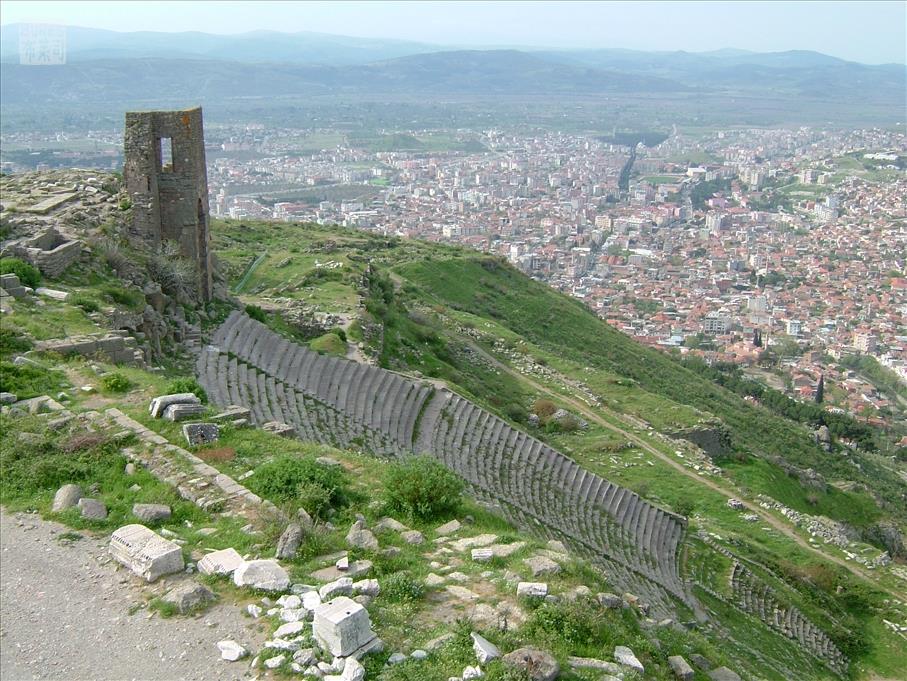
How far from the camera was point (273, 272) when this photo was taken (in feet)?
96.3

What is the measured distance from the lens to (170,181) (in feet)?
62.4

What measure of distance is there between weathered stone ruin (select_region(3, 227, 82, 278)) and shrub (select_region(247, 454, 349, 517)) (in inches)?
355

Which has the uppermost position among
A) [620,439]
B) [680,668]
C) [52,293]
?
[52,293]

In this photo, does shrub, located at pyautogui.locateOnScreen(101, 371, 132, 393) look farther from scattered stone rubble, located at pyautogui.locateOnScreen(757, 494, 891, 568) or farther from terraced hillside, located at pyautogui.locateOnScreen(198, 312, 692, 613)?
scattered stone rubble, located at pyautogui.locateOnScreen(757, 494, 891, 568)

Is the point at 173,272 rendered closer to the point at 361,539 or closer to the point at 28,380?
the point at 28,380

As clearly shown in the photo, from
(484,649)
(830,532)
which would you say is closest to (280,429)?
(484,649)

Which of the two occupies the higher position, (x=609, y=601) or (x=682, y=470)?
(x=609, y=601)

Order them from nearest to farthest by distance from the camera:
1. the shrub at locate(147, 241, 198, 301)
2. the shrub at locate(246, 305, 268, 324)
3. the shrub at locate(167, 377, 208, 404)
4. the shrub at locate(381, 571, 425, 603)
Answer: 1. the shrub at locate(381, 571, 425, 603)
2. the shrub at locate(167, 377, 208, 404)
3. the shrub at locate(147, 241, 198, 301)
4. the shrub at locate(246, 305, 268, 324)

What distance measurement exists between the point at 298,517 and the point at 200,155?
13069 mm

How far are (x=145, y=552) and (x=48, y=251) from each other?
10481 millimetres

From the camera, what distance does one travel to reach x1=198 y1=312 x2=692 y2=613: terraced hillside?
15469mm

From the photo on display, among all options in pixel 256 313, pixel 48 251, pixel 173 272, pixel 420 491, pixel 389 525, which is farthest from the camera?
pixel 256 313

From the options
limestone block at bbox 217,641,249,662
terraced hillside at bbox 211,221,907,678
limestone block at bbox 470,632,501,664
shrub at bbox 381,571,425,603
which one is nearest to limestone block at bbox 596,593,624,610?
limestone block at bbox 470,632,501,664

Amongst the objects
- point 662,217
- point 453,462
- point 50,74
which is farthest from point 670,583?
point 50,74
